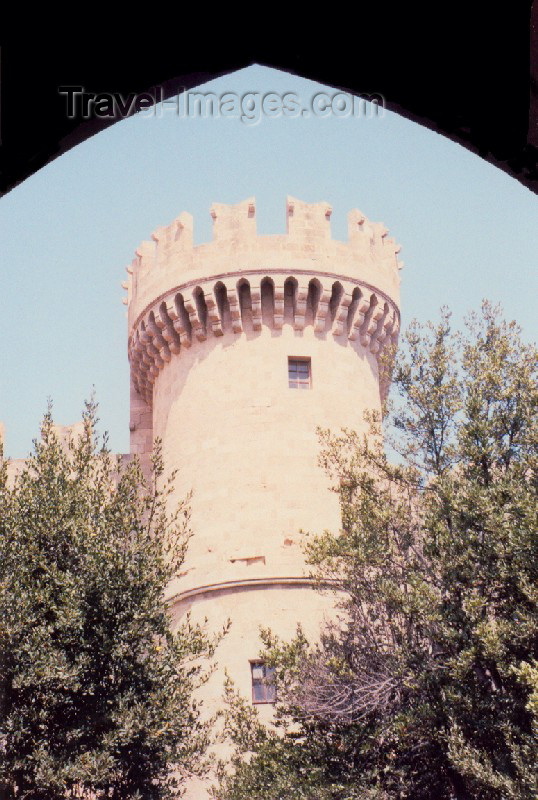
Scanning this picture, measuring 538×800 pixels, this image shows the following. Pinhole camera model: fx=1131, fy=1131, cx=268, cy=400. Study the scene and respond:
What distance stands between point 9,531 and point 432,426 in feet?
20.8

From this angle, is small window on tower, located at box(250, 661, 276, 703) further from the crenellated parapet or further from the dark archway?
the dark archway

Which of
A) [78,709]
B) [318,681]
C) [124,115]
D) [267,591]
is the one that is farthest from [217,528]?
[124,115]

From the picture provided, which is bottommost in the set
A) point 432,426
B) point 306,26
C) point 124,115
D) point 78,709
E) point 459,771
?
point 459,771

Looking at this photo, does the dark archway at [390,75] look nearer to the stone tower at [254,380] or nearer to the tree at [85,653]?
the tree at [85,653]

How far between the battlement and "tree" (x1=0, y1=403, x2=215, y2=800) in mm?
7381

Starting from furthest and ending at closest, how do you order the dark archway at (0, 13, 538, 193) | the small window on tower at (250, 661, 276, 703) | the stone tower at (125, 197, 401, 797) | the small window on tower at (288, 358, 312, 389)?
the small window on tower at (288, 358, 312, 389) < the stone tower at (125, 197, 401, 797) < the small window on tower at (250, 661, 276, 703) < the dark archway at (0, 13, 538, 193)

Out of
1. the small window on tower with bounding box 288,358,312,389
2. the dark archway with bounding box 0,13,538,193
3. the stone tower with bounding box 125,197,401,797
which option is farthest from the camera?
the small window on tower with bounding box 288,358,312,389

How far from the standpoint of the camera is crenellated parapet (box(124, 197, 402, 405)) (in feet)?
70.3

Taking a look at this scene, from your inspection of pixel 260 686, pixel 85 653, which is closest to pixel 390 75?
pixel 85 653

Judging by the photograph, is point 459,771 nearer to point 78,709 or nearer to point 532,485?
point 532,485

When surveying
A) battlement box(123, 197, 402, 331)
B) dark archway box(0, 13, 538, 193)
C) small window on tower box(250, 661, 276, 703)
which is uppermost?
battlement box(123, 197, 402, 331)

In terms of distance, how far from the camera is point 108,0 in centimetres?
317

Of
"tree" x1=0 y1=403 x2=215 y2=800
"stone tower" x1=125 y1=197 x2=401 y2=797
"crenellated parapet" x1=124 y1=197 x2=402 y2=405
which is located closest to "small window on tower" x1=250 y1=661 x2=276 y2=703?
"stone tower" x1=125 y1=197 x2=401 y2=797

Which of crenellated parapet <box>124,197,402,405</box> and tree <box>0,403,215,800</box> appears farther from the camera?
crenellated parapet <box>124,197,402,405</box>
